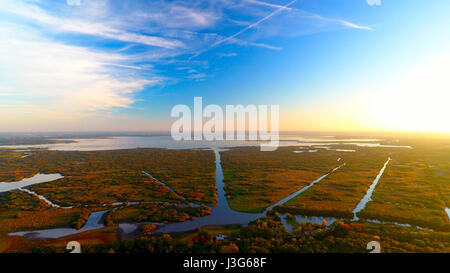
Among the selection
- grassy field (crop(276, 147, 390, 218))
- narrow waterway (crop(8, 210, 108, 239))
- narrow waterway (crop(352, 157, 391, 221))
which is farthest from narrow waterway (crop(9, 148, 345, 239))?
narrow waterway (crop(352, 157, 391, 221))

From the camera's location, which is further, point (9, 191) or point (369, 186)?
point (369, 186)

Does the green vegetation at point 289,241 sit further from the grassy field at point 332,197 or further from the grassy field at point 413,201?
the grassy field at point 332,197

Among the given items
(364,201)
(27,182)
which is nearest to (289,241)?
(364,201)

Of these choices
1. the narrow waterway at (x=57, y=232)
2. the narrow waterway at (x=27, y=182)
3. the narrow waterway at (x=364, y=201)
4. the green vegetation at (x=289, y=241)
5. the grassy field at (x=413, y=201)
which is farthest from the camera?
the narrow waterway at (x=27, y=182)

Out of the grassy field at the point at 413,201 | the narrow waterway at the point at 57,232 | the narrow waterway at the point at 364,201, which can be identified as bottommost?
the narrow waterway at the point at 57,232

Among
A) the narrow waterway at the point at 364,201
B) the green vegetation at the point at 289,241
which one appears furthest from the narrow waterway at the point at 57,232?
the narrow waterway at the point at 364,201

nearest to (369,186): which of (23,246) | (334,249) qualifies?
(334,249)

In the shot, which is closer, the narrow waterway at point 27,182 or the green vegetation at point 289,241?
the green vegetation at point 289,241

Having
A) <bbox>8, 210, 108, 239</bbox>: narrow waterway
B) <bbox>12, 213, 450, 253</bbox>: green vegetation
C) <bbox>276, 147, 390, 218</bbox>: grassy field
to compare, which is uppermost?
<bbox>12, 213, 450, 253</bbox>: green vegetation

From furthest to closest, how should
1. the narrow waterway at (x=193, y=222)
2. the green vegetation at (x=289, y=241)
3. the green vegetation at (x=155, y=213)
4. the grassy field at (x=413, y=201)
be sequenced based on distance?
the green vegetation at (x=155, y=213), the grassy field at (x=413, y=201), the narrow waterway at (x=193, y=222), the green vegetation at (x=289, y=241)

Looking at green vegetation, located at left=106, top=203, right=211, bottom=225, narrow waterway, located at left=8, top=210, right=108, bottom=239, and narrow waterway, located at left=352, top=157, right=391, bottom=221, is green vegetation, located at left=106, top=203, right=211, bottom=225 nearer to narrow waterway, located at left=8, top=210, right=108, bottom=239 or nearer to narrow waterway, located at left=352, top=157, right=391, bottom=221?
narrow waterway, located at left=8, top=210, right=108, bottom=239
